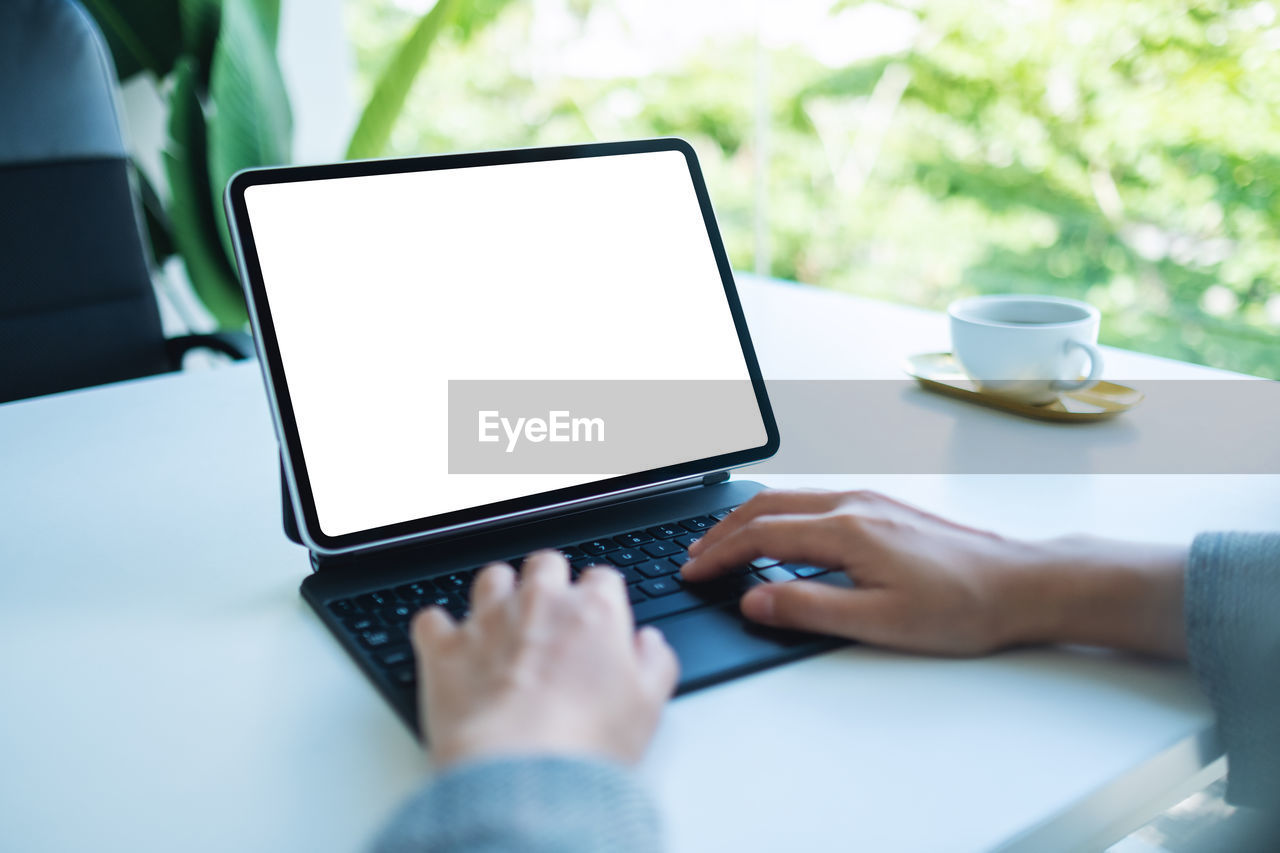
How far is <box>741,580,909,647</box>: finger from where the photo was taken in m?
0.48

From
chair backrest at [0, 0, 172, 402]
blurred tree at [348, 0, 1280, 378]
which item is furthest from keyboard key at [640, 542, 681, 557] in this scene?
blurred tree at [348, 0, 1280, 378]

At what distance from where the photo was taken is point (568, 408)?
66cm

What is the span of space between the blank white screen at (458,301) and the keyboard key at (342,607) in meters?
0.05

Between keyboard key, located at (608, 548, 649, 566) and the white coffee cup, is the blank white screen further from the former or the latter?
the white coffee cup

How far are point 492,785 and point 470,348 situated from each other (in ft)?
1.14

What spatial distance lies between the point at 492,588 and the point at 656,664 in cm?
9

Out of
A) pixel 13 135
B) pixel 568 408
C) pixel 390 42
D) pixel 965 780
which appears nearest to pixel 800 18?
pixel 390 42

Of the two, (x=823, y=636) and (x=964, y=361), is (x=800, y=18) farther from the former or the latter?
(x=823, y=636)

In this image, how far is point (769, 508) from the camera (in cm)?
57

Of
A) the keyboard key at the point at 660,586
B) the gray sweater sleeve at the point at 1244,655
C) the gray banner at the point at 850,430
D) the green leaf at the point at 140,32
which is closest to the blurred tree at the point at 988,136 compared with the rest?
the green leaf at the point at 140,32

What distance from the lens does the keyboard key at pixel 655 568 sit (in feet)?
1.82

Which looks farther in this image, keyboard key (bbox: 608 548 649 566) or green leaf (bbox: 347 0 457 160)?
green leaf (bbox: 347 0 457 160)

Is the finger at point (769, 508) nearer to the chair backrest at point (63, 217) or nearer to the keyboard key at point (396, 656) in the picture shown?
the keyboard key at point (396, 656)

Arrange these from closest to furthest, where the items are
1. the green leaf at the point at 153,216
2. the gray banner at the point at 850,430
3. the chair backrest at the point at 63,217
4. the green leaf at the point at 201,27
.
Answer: the gray banner at the point at 850,430 < the chair backrest at the point at 63,217 < the green leaf at the point at 201,27 < the green leaf at the point at 153,216
